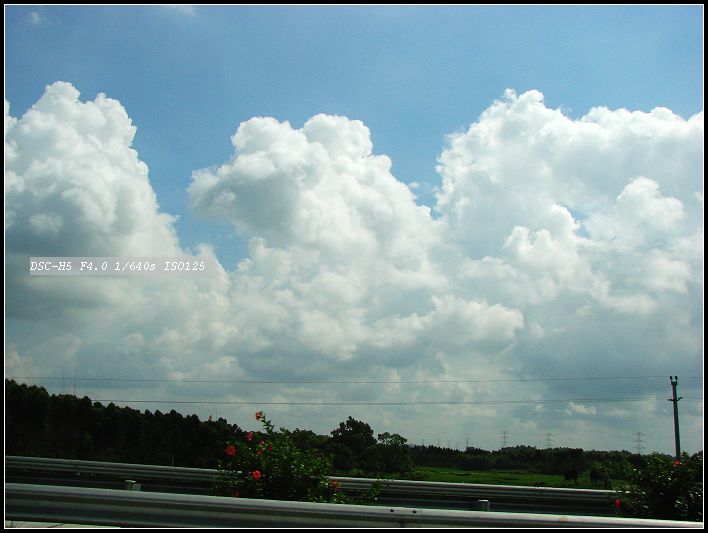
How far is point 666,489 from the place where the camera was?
1080 cm

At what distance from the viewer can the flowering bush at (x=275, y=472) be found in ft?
31.7

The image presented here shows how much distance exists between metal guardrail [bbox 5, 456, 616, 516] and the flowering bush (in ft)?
21.6

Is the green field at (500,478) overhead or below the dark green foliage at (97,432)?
below

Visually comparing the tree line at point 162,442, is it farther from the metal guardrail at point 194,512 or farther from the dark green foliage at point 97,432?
the metal guardrail at point 194,512

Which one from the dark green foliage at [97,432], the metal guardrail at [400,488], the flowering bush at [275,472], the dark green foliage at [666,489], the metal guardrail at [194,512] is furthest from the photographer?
the dark green foliage at [97,432]

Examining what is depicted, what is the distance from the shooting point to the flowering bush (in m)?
9.66

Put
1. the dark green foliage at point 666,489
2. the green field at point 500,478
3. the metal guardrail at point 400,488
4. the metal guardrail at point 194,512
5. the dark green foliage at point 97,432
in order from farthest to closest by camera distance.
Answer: the dark green foliage at point 97,432, the green field at point 500,478, the metal guardrail at point 400,488, the dark green foliage at point 666,489, the metal guardrail at point 194,512

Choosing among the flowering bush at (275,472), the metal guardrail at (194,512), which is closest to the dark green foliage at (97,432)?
the flowering bush at (275,472)

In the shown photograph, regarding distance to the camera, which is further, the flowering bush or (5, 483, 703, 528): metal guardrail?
the flowering bush

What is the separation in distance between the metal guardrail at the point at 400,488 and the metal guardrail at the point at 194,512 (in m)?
9.79

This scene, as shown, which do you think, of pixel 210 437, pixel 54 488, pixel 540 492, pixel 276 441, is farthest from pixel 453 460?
pixel 54 488

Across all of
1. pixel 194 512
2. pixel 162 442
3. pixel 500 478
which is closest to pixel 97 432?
pixel 162 442

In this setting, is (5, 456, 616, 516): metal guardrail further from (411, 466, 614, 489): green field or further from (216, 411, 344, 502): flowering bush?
(216, 411, 344, 502): flowering bush

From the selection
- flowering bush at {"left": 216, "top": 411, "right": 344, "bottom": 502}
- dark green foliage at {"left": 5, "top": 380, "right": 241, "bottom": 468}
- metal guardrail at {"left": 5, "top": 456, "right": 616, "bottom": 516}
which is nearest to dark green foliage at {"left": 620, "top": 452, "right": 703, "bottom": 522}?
flowering bush at {"left": 216, "top": 411, "right": 344, "bottom": 502}
